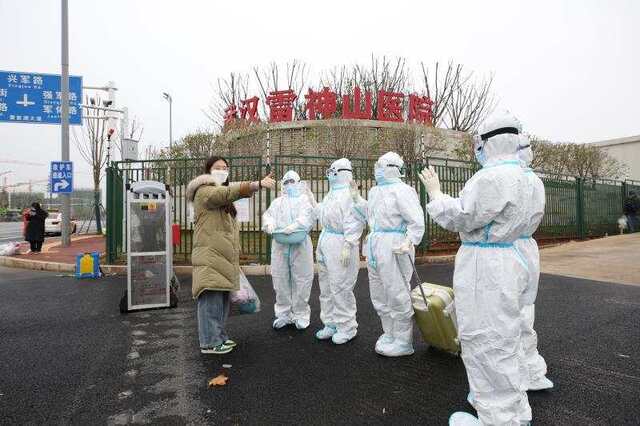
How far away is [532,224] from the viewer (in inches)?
101

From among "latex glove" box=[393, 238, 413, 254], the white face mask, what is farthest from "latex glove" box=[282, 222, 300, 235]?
"latex glove" box=[393, 238, 413, 254]

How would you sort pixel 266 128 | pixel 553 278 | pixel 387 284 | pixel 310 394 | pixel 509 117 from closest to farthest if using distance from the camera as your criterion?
pixel 509 117 < pixel 310 394 < pixel 387 284 < pixel 553 278 < pixel 266 128

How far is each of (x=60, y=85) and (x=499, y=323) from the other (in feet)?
50.1

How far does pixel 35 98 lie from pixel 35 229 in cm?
475

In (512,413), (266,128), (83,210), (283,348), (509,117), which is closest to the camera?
(512,413)

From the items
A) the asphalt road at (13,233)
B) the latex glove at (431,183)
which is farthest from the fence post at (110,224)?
the asphalt road at (13,233)

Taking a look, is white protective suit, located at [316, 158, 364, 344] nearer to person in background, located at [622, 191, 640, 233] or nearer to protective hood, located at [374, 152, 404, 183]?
protective hood, located at [374, 152, 404, 183]

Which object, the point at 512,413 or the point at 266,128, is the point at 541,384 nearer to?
the point at 512,413

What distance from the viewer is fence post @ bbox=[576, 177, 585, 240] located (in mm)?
14477

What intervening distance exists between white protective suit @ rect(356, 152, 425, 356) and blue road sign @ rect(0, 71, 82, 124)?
506 inches

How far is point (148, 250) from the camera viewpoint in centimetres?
578

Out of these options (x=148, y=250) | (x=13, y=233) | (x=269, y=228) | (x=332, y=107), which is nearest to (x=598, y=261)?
(x=269, y=228)

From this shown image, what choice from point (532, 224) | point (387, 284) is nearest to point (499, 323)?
point (532, 224)

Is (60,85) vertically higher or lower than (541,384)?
higher
